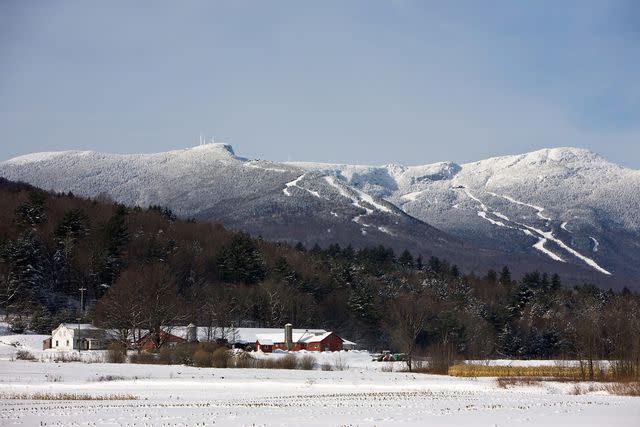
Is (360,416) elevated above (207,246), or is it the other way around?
(207,246)

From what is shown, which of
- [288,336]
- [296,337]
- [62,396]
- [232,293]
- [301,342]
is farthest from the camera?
[232,293]

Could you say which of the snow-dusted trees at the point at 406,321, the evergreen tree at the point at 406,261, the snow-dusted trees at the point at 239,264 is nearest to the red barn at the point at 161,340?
the snow-dusted trees at the point at 406,321

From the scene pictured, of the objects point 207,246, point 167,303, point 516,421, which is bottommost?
point 516,421

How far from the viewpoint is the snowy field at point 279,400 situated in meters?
35.9

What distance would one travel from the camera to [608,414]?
127 ft

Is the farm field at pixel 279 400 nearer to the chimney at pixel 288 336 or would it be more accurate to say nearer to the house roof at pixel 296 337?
the chimney at pixel 288 336

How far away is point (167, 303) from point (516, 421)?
7399 centimetres

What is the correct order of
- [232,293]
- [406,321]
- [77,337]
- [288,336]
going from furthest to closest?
[232,293] → [406,321] → [288,336] → [77,337]

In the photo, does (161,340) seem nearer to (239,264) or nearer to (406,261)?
(239,264)

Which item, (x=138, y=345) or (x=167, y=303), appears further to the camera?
(x=167, y=303)

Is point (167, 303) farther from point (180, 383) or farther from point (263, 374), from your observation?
point (180, 383)

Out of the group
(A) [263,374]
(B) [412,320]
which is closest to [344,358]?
(B) [412,320]

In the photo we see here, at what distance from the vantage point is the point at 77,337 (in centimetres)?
9969

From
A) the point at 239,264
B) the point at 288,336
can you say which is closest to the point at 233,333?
the point at 288,336
